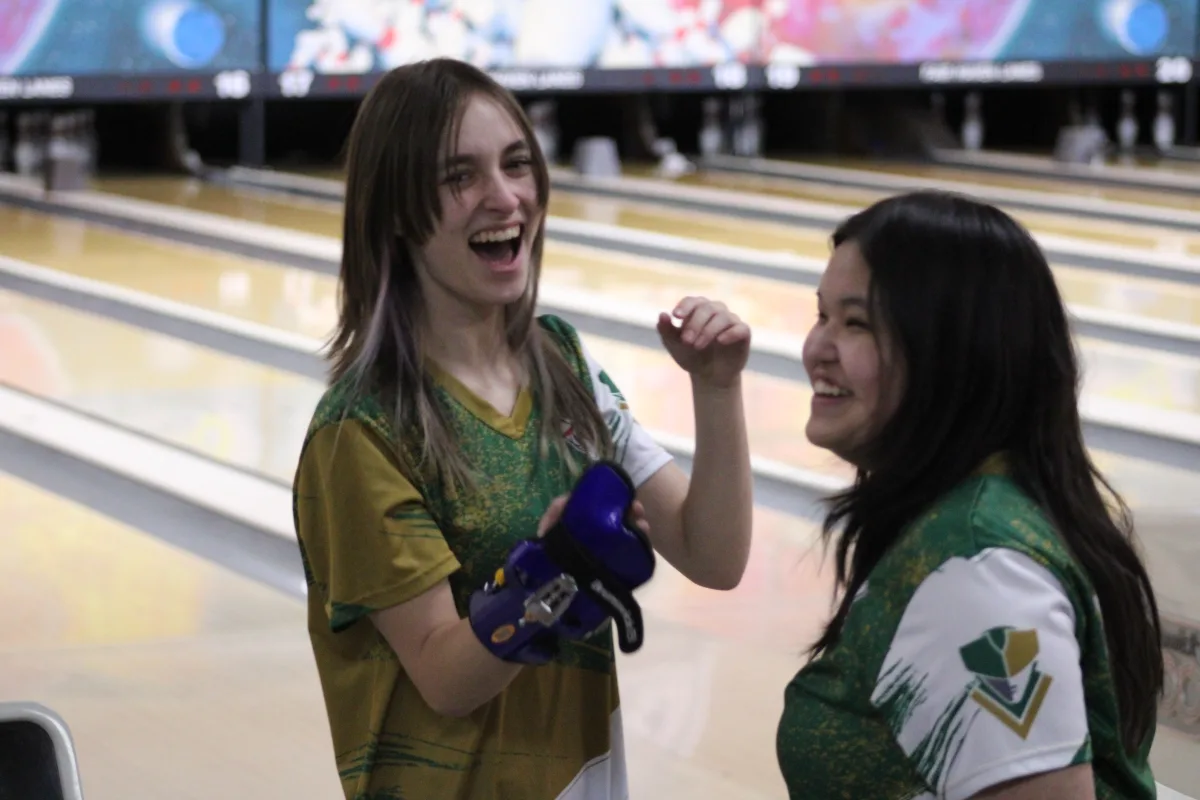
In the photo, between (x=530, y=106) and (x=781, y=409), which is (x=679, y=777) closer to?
(x=781, y=409)

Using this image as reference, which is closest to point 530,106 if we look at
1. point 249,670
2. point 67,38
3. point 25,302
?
point 67,38

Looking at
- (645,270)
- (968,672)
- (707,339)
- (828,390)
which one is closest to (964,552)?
(968,672)

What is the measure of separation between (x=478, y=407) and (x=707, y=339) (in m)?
0.16

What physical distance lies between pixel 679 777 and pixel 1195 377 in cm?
224

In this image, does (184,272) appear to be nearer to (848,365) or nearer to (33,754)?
(33,754)

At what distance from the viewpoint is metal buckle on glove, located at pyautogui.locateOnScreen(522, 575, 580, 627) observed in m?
0.96

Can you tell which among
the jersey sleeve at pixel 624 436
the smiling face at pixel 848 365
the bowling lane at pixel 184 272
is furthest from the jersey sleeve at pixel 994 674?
the bowling lane at pixel 184 272

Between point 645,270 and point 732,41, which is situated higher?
point 732,41

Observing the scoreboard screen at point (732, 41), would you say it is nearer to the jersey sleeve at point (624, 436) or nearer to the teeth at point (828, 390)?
the jersey sleeve at point (624, 436)

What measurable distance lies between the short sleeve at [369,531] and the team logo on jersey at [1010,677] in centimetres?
34

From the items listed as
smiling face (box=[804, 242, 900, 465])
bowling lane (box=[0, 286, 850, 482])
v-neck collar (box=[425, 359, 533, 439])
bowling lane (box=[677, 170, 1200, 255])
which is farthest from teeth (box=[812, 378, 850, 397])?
bowling lane (box=[677, 170, 1200, 255])

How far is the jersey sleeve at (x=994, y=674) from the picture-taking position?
872mm

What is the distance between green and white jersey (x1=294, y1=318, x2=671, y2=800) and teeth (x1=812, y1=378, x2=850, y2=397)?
196 millimetres

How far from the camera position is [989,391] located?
0.95 m
